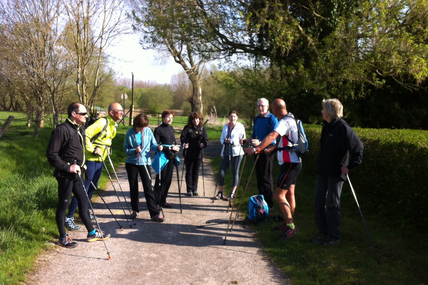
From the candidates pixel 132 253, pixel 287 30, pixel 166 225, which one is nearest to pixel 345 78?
pixel 287 30

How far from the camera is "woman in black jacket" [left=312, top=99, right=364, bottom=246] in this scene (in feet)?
16.9

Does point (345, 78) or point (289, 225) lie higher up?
point (345, 78)

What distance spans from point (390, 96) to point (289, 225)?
35.2ft

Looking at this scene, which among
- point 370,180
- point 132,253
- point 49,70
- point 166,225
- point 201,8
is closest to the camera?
point 132,253

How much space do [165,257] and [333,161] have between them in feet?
8.82

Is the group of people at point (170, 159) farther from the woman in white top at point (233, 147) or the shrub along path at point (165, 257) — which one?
the woman in white top at point (233, 147)

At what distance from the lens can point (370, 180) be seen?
7254 millimetres

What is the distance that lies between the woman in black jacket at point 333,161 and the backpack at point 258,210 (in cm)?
123

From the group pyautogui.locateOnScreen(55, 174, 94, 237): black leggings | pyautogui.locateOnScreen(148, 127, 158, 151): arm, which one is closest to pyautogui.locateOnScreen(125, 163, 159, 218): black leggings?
pyautogui.locateOnScreen(148, 127, 158, 151): arm

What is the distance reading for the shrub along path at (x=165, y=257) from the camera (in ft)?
14.8

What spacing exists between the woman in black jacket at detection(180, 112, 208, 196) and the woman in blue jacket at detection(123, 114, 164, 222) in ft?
5.84

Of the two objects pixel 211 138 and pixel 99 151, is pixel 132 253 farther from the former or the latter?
pixel 211 138

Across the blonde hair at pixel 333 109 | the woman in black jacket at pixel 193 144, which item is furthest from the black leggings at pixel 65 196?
the blonde hair at pixel 333 109

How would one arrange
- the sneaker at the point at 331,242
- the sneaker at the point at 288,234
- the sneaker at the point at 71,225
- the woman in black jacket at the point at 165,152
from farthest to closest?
1. the woman in black jacket at the point at 165,152
2. the sneaker at the point at 71,225
3. the sneaker at the point at 288,234
4. the sneaker at the point at 331,242
